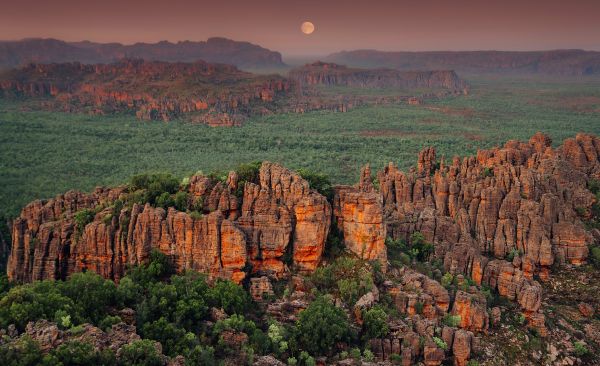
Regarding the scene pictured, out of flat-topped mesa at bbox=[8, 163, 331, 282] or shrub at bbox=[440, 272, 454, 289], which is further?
shrub at bbox=[440, 272, 454, 289]

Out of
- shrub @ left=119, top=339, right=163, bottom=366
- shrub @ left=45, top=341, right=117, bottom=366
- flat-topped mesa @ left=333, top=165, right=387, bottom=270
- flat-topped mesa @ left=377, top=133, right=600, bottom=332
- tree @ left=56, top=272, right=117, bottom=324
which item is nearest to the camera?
shrub @ left=45, top=341, right=117, bottom=366

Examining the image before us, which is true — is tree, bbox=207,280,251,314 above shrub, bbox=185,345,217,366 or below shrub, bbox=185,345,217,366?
above

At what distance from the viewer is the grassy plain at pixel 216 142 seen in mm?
101938

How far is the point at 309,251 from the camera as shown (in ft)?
111

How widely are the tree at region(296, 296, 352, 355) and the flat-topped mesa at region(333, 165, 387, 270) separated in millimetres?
6355

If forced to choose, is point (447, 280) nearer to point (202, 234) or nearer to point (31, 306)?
point (202, 234)

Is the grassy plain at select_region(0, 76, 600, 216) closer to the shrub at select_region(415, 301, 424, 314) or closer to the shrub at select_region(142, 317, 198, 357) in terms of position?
the shrub at select_region(142, 317, 198, 357)

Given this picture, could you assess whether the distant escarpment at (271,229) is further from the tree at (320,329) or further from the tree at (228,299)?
the tree at (320,329)

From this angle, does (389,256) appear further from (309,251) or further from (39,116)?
(39,116)

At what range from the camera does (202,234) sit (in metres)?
31.8

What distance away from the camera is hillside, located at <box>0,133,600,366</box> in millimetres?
27641

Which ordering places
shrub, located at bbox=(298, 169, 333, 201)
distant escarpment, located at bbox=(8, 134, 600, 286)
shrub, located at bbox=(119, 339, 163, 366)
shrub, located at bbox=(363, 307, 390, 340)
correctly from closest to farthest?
shrub, located at bbox=(119, 339, 163, 366), shrub, located at bbox=(363, 307, 390, 340), distant escarpment, located at bbox=(8, 134, 600, 286), shrub, located at bbox=(298, 169, 333, 201)

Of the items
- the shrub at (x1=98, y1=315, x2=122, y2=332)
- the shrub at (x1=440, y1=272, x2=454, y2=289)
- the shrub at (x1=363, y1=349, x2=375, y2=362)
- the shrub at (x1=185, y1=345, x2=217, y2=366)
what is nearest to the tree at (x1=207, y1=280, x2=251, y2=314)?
the shrub at (x1=185, y1=345, x2=217, y2=366)

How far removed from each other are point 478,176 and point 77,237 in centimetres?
3612
